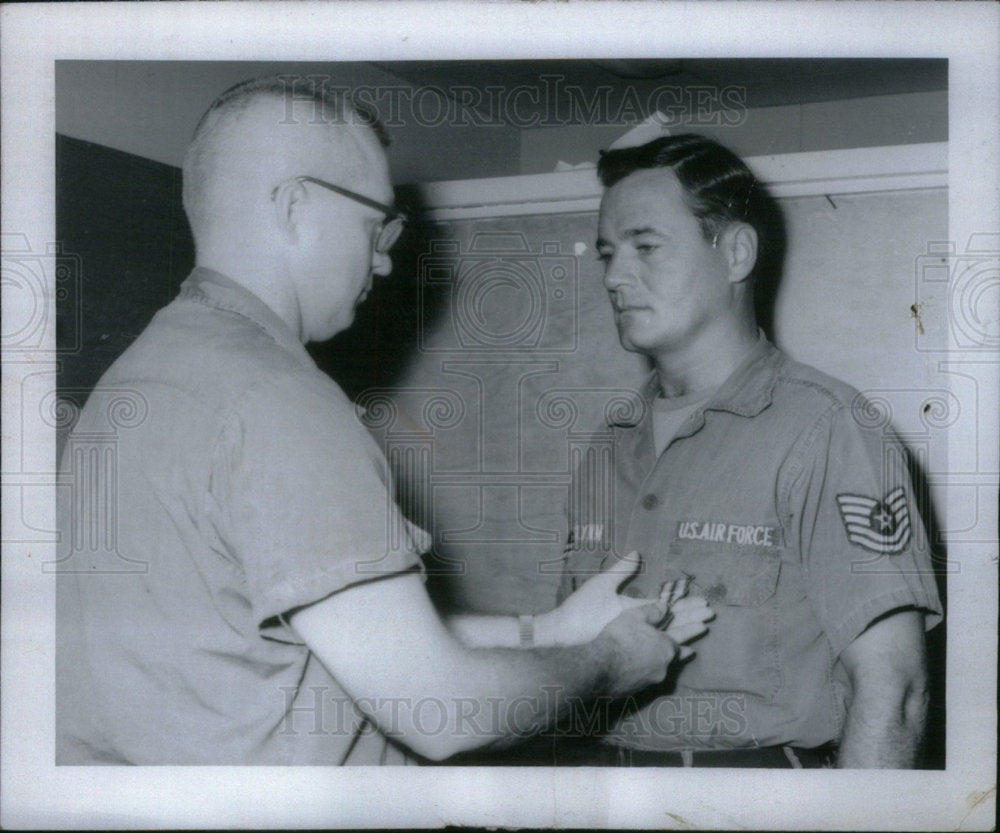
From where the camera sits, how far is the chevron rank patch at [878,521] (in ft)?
3.53

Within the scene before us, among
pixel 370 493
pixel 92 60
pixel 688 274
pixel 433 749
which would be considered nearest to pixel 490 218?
pixel 688 274

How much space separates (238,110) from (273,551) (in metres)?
0.46

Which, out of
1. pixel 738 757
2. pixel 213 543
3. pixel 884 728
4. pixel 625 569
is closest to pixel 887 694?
pixel 884 728

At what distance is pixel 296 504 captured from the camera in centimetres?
104

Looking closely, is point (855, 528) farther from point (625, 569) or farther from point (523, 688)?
point (523, 688)

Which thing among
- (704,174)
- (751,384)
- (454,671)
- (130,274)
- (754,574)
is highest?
(704,174)

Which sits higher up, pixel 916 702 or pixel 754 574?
pixel 754 574

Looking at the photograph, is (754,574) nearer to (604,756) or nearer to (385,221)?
(604,756)

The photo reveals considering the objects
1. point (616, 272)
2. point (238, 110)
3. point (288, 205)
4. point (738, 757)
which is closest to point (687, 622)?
point (738, 757)

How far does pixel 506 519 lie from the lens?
3.64 ft

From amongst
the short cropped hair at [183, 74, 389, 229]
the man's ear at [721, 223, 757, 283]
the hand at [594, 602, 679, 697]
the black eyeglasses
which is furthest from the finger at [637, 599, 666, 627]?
the short cropped hair at [183, 74, 389, 229]

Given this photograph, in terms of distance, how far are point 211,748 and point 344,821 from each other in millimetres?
161

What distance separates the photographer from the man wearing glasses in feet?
3.42

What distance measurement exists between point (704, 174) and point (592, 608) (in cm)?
47
